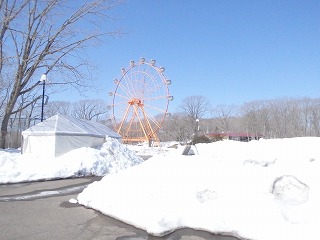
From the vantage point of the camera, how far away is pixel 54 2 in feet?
62.6

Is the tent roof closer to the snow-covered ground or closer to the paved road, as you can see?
the paved road

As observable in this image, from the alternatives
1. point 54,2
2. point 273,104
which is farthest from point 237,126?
point 54,2

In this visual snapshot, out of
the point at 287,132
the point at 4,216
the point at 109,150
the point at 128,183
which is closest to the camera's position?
the point at 4,216

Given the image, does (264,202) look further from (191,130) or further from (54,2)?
(191,130)

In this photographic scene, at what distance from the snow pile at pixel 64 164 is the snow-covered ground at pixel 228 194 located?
5.74m

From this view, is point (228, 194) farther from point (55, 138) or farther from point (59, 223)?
point (55, 138)

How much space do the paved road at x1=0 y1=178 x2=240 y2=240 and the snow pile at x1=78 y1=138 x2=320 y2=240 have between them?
0.19 metres

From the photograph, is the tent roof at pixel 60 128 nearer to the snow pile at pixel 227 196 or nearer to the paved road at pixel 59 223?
the paved road at pixel 59 223

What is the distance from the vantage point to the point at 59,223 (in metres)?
5.46

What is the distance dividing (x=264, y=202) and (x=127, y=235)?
2.23 m

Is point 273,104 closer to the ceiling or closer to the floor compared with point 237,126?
closer to the ceiling

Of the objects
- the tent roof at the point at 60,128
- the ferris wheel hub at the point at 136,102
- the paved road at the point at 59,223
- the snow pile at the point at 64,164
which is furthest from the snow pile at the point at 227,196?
the ferris wheel hub at the point at 136,102

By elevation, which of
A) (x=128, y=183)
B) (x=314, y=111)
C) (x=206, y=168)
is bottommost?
(x=128, y=183)

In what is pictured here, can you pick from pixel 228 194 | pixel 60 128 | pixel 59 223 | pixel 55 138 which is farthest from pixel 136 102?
pixel 228 194
